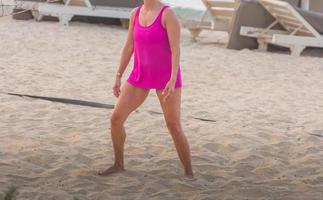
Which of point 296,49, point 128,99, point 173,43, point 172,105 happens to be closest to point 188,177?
point 172,105

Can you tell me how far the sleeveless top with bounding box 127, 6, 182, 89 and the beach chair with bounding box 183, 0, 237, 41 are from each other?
877 centimetres

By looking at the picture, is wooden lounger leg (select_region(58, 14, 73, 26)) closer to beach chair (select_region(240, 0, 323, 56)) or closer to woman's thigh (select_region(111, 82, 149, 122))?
beach chair (select_region(240, 0, 323, 56))

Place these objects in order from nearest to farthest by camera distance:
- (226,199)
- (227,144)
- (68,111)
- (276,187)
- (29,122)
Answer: (226,199) < (276,187) < (227,144) < (29,122) < (68,111)

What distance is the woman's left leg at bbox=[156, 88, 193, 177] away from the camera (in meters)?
3.66

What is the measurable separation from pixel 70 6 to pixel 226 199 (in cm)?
1063

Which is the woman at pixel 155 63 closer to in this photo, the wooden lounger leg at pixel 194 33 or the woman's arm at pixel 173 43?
the woman's arm at pixel 173 43

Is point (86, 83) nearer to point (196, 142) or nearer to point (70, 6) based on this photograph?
point (196, 142)

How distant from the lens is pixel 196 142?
495 cm

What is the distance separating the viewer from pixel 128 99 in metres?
3.71

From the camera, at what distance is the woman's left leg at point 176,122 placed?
366cm

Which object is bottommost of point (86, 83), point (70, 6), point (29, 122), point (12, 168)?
point (70, 6)

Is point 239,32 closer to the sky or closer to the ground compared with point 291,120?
closer to the ground

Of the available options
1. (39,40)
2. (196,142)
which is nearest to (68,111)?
(196,142)

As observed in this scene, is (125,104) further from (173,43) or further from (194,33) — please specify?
(194,33)
